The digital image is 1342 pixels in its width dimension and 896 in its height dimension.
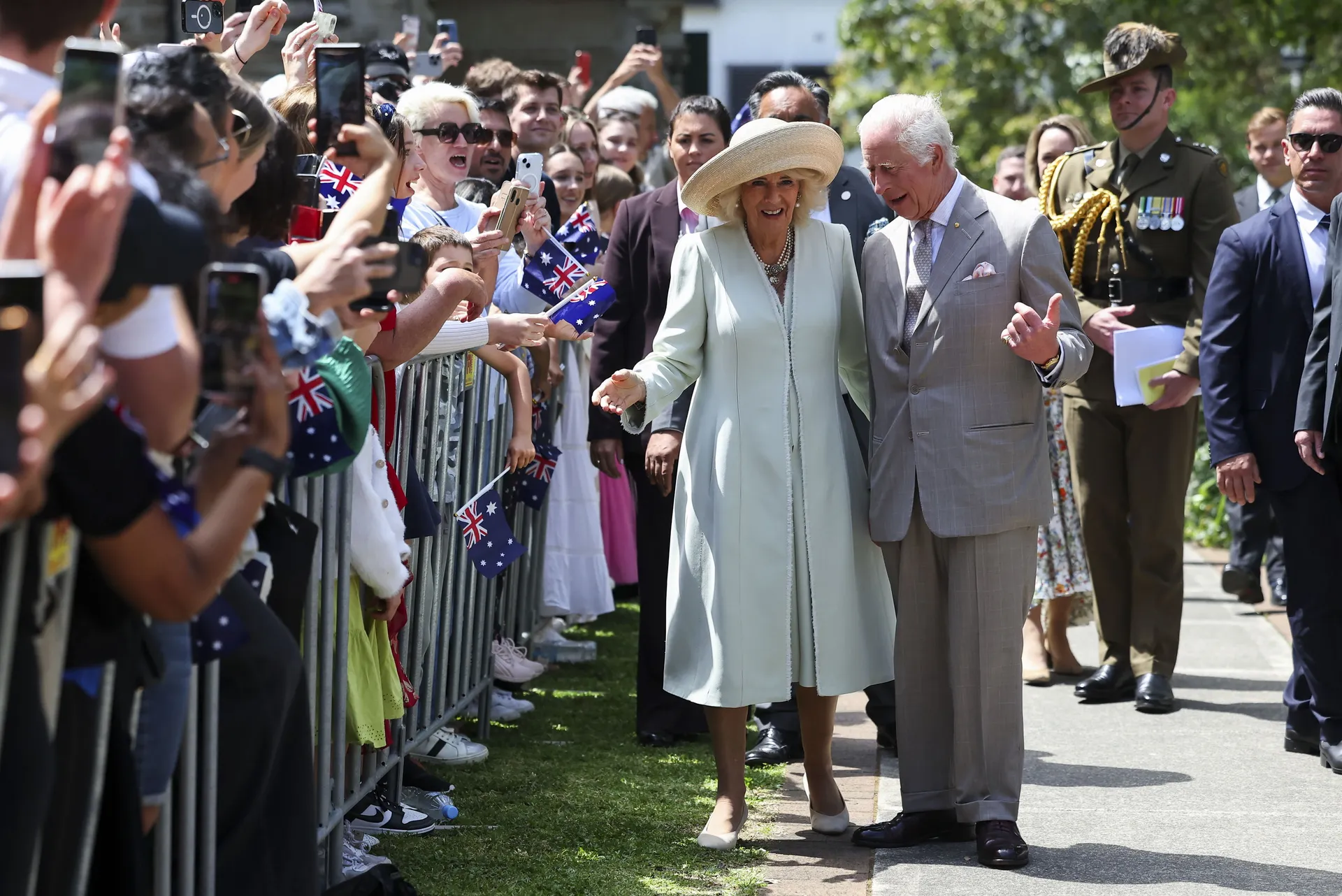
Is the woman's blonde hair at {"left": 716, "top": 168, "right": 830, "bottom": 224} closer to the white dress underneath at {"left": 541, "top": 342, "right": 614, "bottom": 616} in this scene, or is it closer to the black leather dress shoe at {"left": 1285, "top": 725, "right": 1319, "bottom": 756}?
the white dress underneath at {"left": 541, "top": 342, "right": 614, "bottom": 616}

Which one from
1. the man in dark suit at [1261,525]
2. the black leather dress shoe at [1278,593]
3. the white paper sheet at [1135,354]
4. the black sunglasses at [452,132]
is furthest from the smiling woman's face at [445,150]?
the black leather dress shoe at [1278,593]

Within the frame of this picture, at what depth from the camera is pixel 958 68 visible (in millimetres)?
19797

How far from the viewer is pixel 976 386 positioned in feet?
15.6

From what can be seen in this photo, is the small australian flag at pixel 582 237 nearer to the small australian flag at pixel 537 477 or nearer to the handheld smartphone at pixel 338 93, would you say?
the small australian flag at pixel 537 477

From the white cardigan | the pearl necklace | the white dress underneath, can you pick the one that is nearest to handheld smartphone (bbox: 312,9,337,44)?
the white cardigan

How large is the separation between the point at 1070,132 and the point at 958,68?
12165 millimetres

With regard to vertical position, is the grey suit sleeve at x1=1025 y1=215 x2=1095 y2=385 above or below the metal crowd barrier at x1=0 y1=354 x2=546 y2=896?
above

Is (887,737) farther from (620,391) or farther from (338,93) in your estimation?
(338,93)

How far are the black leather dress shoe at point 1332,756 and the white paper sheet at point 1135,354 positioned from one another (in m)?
1.44

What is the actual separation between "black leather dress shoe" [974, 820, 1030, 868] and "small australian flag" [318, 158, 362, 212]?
2450 millimetres

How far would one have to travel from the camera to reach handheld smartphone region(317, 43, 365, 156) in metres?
2.95

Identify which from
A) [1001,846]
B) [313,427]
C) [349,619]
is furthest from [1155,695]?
[313,427]

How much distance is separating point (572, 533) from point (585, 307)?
2.24 metres

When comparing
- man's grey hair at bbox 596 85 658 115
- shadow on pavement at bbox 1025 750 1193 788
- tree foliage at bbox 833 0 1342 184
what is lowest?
shadow on pavement at bbox 1025 750 1193 788
